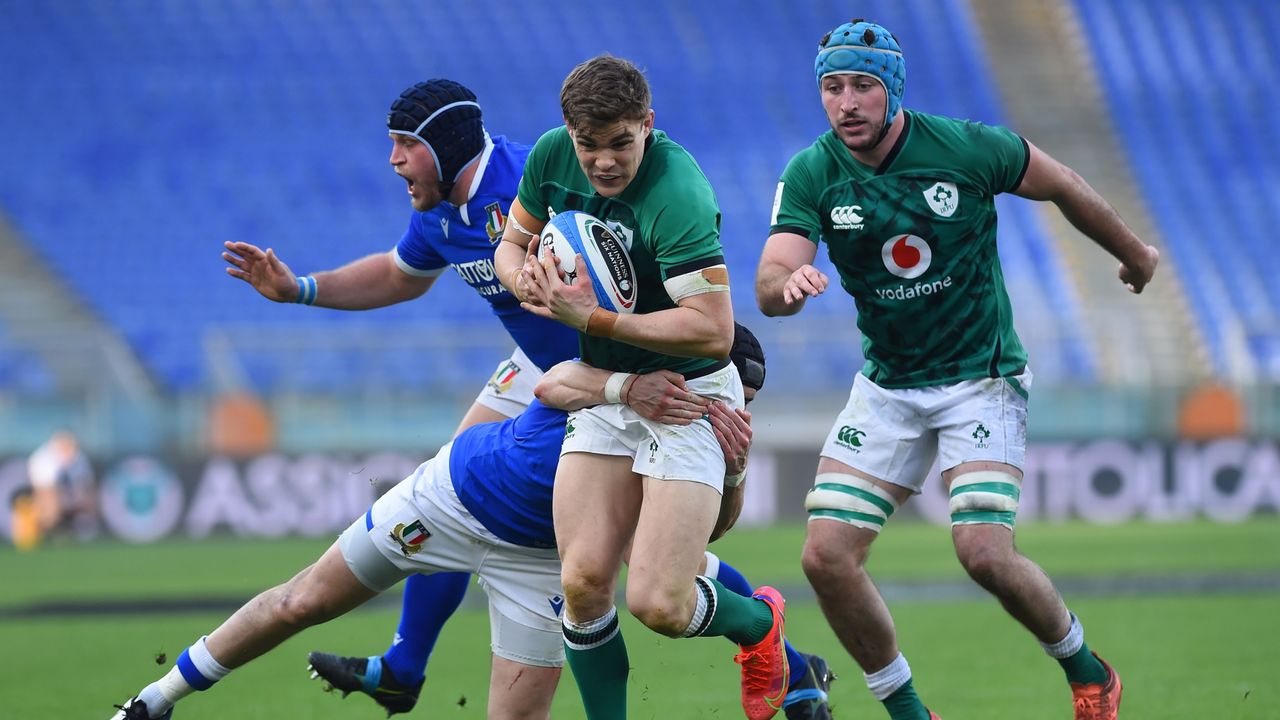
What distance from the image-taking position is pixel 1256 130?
1061 inches

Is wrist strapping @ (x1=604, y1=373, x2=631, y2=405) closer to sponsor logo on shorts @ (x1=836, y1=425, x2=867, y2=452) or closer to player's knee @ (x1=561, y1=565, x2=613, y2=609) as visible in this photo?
player's knee @ (x1=561, y1=565, x2=613, y2=609)

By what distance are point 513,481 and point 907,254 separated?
1.73 m

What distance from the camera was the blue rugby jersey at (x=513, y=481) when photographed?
5.48 m

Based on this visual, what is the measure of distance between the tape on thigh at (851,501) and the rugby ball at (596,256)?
3.93 ft

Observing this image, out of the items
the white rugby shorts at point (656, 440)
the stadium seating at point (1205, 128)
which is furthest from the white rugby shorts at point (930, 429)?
the stadium seating at point (1205, 128)

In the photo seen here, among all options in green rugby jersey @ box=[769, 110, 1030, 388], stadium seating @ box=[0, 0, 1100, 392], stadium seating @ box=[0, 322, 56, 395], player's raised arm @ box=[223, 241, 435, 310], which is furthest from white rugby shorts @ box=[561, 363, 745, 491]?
stadium seating @ box=[0, 0, 1100, 392]

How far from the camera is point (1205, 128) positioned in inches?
1064

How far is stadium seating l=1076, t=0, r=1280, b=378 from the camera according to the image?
24.8m

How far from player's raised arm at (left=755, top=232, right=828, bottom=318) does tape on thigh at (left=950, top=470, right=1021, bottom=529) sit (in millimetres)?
929

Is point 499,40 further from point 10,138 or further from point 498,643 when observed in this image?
point 498,643

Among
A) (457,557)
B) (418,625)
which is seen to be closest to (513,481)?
(457,557)

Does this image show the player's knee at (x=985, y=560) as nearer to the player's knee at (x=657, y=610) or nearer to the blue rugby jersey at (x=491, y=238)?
the player's knee at (x=657, y=610)

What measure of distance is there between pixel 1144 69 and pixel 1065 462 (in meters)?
11.2

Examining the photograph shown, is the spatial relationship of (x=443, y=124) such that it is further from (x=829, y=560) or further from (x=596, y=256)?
(x=829, y=560)
